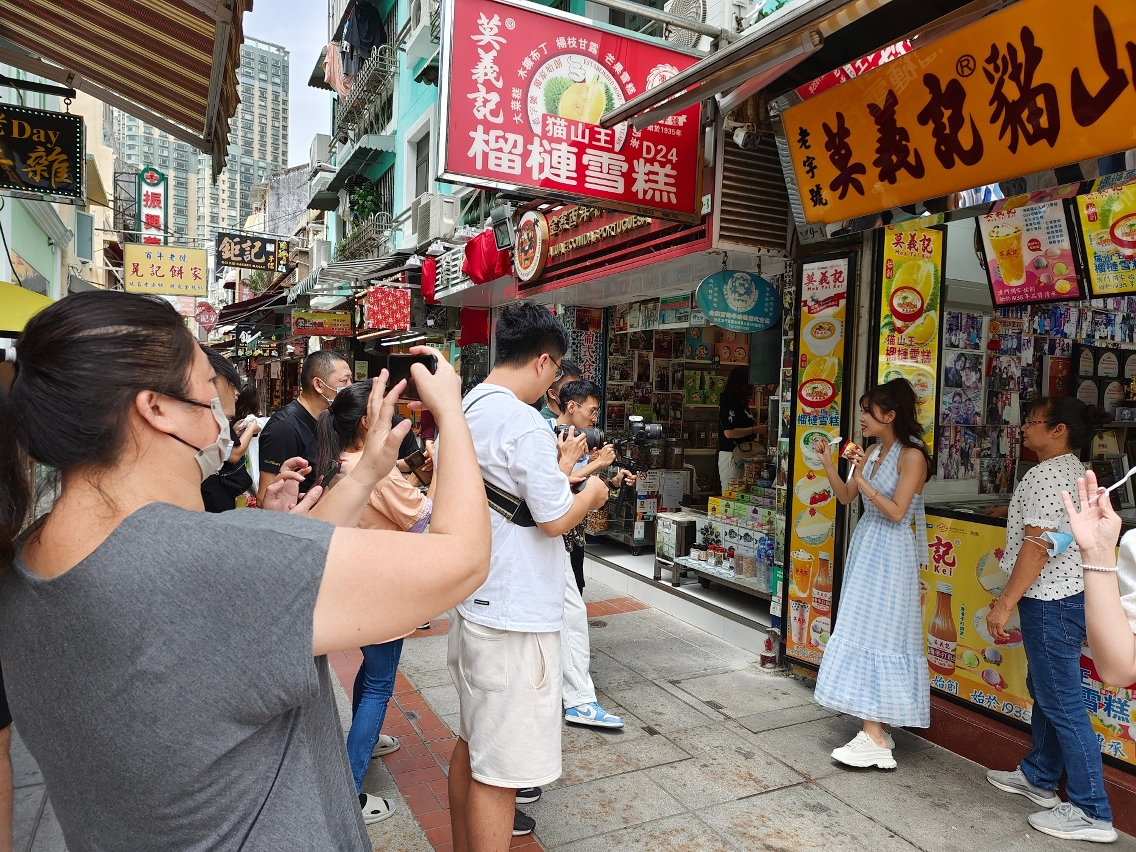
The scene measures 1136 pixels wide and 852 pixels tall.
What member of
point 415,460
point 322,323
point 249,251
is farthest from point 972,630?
point 249,251

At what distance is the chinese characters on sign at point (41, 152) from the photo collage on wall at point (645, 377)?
5.27 m

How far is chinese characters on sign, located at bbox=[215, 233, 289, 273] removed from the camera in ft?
66.8

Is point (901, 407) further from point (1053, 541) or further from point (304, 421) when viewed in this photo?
point (304, 421)

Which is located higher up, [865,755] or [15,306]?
[15,306]

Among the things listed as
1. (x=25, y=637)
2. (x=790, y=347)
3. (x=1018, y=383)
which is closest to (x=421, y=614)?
(x=25, y=637)

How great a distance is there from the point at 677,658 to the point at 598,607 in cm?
141

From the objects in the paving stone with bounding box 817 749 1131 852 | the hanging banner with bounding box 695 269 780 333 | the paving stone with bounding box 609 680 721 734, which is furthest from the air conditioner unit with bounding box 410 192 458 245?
the paving stone with bounding box 817 749 1131 852

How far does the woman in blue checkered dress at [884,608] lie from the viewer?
12.5ft

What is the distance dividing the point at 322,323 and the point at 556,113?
1356 centimetres

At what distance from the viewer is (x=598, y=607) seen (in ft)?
22.1

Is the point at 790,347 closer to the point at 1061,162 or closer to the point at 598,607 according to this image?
the point at 1061,162

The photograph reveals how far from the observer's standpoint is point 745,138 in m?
4.80

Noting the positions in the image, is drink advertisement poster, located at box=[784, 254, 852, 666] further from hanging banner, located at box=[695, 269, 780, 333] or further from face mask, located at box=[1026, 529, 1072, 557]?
face mask, located at box=[1026, 529, 1072, 557]

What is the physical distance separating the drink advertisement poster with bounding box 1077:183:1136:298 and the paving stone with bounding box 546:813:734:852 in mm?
3849
